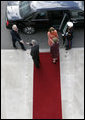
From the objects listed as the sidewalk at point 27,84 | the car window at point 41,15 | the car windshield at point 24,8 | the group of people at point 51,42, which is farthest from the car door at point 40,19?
the sidewalk at point 27,84

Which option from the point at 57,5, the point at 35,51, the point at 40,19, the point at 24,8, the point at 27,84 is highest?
the point at 57,5

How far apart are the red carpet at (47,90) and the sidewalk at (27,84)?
0.19 meters

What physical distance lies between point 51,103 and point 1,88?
83.6 inches

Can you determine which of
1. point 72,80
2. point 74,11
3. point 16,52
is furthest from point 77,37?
point 16,52

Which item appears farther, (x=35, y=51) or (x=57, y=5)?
(x=57, y=5)

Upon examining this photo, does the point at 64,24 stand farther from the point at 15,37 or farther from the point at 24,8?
the point at 15,37

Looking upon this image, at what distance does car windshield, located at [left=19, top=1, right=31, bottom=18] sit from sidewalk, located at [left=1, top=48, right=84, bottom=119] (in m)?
1.61

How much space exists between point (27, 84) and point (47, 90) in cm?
85

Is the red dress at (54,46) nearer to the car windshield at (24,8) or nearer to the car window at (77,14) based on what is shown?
the car window at (77,14)

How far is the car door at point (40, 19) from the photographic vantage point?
1014 centimetres

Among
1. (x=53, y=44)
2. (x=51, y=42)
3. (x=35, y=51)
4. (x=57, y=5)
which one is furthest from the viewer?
(x=57, y=5)

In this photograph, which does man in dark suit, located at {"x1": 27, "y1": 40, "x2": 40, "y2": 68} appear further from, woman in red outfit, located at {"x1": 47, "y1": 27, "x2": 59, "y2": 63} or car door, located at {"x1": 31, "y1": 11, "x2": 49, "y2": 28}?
car door, located at {"x1": 31, "y1": 11, "x2": 49, "y2": 28}

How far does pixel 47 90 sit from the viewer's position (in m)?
9.66

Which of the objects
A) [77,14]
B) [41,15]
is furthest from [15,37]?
[77,14]
